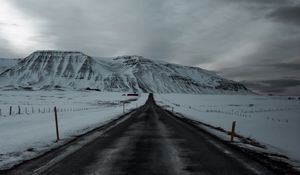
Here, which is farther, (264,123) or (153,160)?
(264,123)

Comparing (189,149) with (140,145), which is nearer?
(189,149)

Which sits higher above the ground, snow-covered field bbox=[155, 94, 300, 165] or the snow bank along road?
the snow bank along road

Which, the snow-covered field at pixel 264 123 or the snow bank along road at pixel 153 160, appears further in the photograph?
the snow-covered field at pixel 264 123

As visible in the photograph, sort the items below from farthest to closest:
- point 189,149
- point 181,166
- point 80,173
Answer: point 189,149
point 181,166
point 80,173

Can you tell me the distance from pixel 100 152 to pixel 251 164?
518 cm

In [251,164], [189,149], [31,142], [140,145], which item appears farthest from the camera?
[31,142]

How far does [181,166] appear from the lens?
28.4ft

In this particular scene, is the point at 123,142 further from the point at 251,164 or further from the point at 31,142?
the point at 251,164

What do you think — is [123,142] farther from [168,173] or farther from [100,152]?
[168,173]

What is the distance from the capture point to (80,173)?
7.79 metres

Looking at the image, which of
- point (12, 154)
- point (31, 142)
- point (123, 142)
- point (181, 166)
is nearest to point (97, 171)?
point (181, 166)

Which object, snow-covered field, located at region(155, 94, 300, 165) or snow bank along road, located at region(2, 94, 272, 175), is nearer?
snow bank along road, located at region(2, 94, 272, 175)

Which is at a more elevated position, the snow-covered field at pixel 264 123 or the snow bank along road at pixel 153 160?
the snow bank along road at pixel 153 160

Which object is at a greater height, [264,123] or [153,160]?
[153,160]
